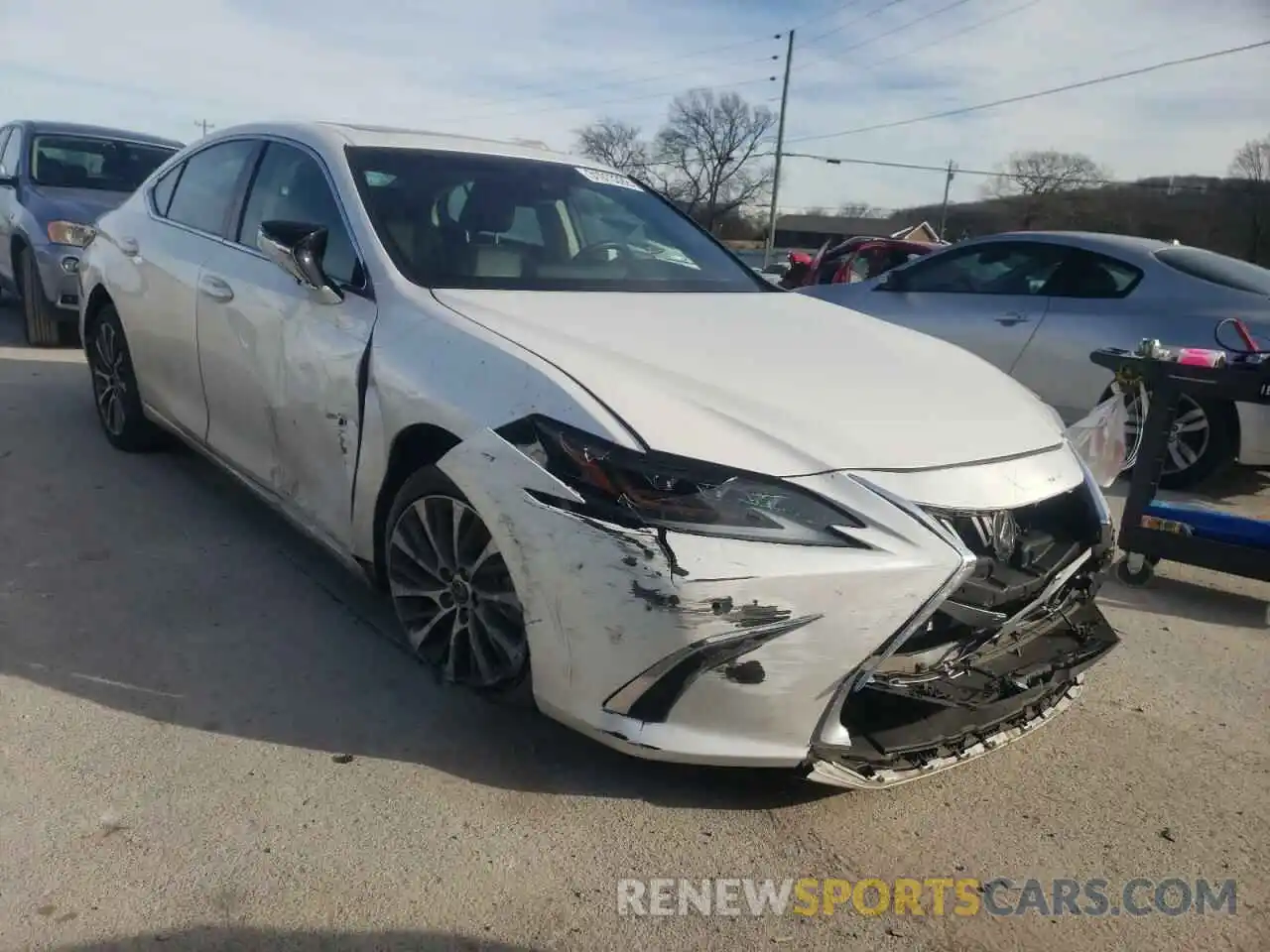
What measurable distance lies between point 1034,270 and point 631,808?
5.09 meters

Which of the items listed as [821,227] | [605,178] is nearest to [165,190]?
[605,178]

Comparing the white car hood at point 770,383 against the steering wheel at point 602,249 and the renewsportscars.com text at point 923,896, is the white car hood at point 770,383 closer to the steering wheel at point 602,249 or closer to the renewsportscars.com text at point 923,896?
the steering wheel at point 602,249

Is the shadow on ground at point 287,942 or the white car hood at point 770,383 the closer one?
the shadow on ground at point 287,942

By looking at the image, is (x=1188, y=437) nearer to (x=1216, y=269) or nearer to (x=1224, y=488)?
(x=1224, y=488)

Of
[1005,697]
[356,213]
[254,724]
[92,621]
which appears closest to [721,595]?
[1005,697]

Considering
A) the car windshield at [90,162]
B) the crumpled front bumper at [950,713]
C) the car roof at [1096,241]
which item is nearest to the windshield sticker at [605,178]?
the crumpled front bumper at [950,713]

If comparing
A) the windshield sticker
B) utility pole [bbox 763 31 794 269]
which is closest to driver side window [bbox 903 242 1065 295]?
the windshield sticker

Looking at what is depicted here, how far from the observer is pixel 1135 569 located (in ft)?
14.6

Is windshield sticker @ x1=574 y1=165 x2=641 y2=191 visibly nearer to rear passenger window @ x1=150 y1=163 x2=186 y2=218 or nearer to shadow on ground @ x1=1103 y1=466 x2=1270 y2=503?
rear passenger window @ x1=150 y1=163 x2=186 y2=218

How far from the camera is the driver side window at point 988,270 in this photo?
6.50 meters

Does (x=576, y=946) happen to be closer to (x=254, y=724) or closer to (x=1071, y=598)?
(x=254, y=724)

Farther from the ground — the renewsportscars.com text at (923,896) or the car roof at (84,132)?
the car roof at (84,132)

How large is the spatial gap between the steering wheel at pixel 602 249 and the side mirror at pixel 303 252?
0.86 meters

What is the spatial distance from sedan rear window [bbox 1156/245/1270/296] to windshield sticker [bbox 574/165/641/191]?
11.3 ft
